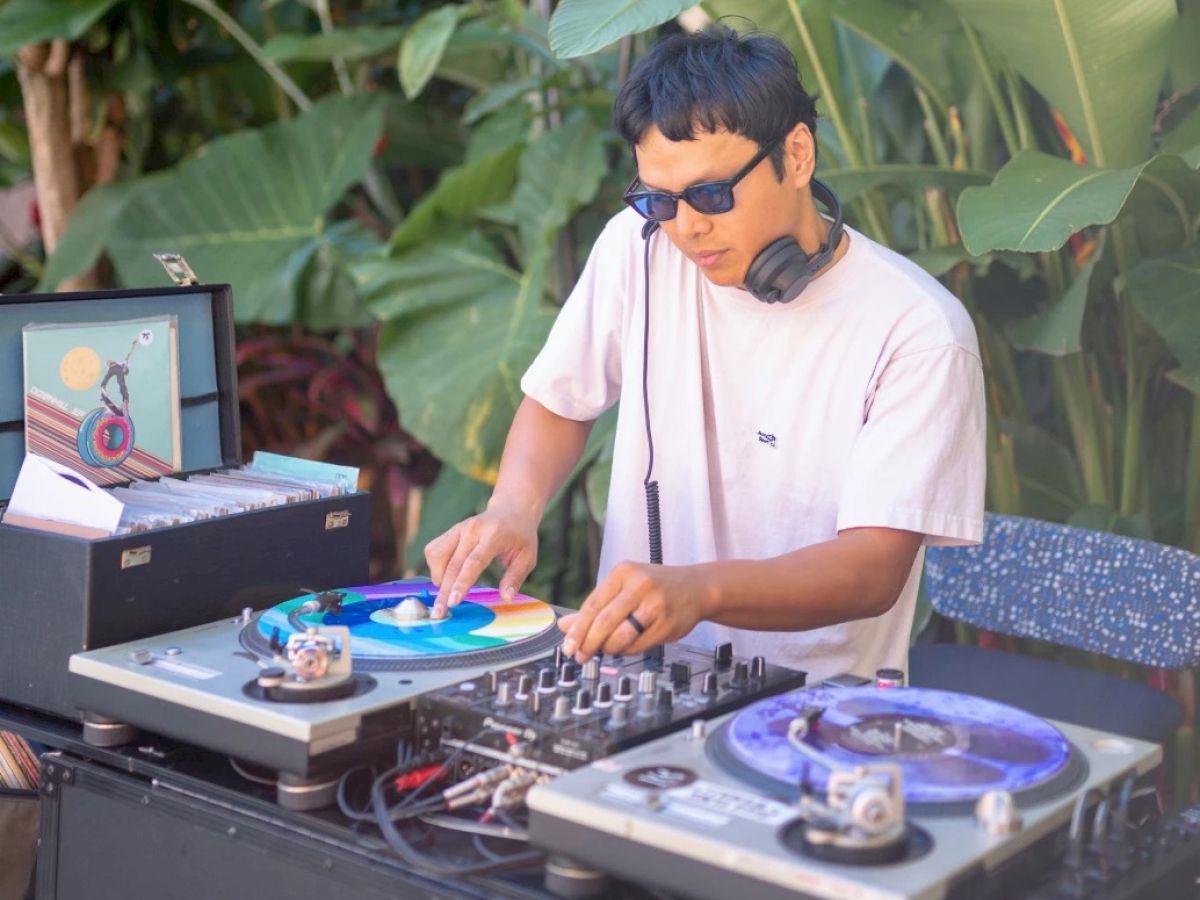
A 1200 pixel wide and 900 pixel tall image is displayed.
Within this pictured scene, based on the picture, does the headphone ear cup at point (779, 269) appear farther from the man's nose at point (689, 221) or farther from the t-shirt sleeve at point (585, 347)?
the t-shirt sleeve at point (585, 347)

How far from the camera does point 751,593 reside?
1623 millimetres

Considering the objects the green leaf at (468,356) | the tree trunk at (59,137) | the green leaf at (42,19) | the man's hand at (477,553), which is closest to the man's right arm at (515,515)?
the man's hand at (477,553)

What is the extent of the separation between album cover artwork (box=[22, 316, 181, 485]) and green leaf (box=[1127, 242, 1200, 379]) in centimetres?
171

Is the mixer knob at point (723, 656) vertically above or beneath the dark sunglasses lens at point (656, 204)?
beneath

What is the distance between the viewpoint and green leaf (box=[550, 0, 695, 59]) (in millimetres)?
2494

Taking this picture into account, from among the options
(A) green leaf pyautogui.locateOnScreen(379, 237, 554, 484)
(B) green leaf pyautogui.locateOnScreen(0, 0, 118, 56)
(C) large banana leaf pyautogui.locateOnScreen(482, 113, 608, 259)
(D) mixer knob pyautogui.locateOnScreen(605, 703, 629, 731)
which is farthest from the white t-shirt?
(B) green leaf pyautogui.locateOnScreen(0, 0, 118, 56)

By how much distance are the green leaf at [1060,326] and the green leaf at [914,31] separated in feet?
1.71

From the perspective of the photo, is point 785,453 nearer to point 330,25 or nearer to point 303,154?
point 303,154

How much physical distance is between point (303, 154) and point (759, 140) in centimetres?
266

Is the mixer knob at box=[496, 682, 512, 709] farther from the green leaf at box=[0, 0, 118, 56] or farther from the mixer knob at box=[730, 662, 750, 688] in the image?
the green leaf at box=[0, 0, 118, 56]

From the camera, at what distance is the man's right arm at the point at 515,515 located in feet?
5.72

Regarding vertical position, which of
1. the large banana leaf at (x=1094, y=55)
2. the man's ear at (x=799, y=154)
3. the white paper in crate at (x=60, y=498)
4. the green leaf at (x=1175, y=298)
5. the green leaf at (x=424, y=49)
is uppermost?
the green leaf at (x=424, y=49)

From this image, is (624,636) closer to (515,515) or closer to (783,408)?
(515,515)

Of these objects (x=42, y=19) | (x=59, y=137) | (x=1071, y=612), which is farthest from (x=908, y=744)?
(x=59, y=137)
